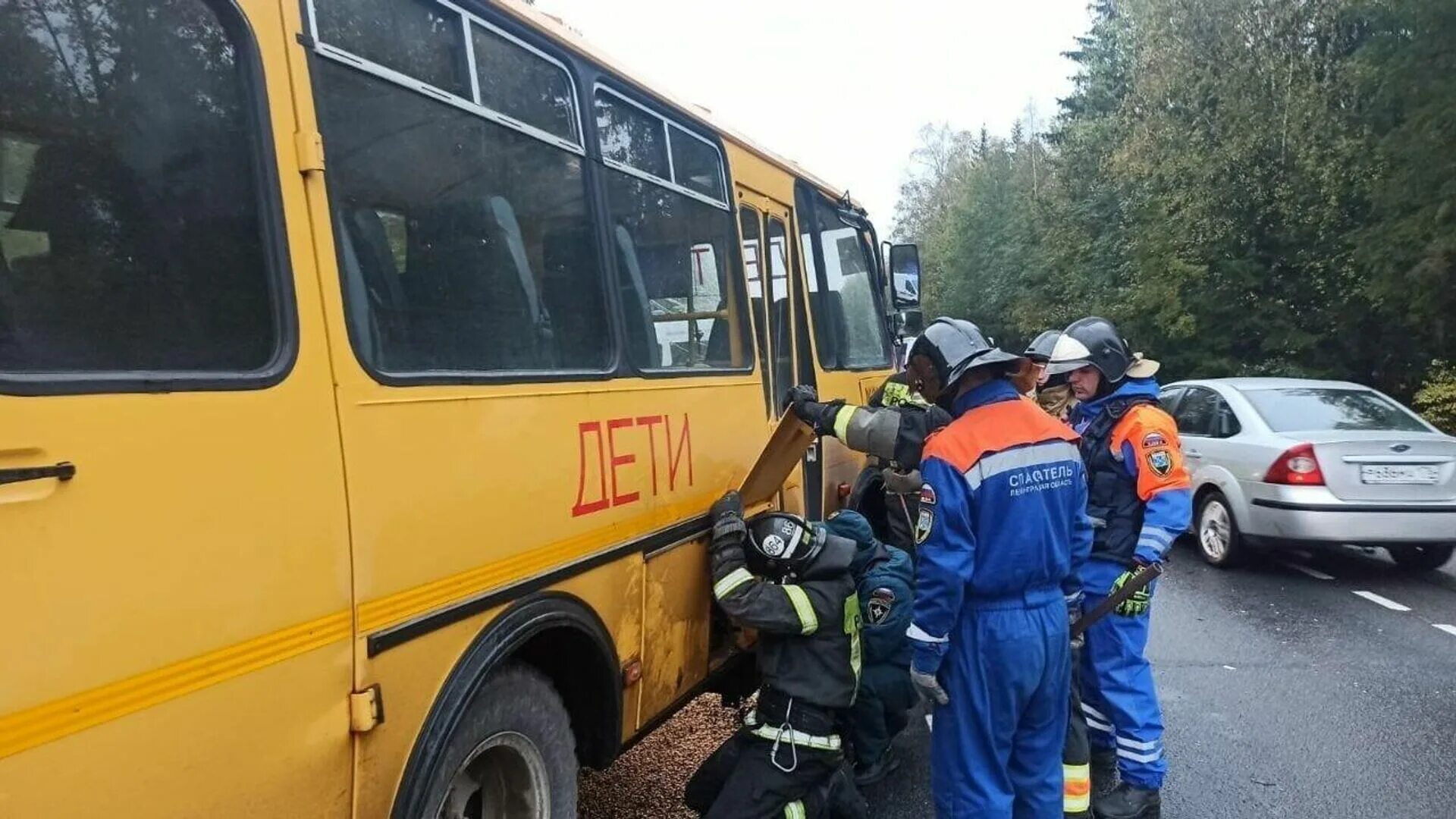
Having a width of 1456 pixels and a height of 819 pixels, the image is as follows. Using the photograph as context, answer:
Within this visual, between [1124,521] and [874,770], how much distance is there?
4.81 ft

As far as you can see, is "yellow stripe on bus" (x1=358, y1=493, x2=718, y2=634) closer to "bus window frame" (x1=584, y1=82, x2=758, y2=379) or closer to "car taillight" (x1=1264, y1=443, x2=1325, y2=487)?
"bus window frame" (x1=584, y1=82, x2=758, y2=379)

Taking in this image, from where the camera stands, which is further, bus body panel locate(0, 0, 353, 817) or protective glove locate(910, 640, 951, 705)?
protective glove locate(910, 640, 951, 705)

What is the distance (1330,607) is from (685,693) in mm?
5247

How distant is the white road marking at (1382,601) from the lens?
257 inches

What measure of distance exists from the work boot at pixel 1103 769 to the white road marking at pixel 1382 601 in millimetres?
3623

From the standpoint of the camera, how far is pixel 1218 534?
7.85 metres

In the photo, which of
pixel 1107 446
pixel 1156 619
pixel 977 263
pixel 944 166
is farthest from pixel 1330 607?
pixel 944 166

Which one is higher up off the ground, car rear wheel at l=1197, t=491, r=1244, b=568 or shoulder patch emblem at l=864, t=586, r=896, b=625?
shoulder patch emblem at l=864, t=586, r=896, b=625

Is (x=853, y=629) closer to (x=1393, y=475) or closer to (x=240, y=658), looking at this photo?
(x=240, y=658)

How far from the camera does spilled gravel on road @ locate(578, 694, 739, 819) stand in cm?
376

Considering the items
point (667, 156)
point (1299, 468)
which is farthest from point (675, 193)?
point (1299, 468)

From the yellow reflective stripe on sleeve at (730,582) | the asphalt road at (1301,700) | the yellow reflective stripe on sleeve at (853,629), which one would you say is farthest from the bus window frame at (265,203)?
the asphalt road at (1301,700)

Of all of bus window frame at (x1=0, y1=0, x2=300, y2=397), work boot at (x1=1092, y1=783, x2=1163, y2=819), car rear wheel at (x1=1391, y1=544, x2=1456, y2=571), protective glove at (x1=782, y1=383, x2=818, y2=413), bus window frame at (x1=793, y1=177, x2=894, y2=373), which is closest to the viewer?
bus window frame at (x1=0, y1=0, x2=300, y2=397)

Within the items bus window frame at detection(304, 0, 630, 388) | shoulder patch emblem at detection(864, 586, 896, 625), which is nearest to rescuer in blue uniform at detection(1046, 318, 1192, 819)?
shoulder patch emblem at detection(864, 586, 896, 625)
